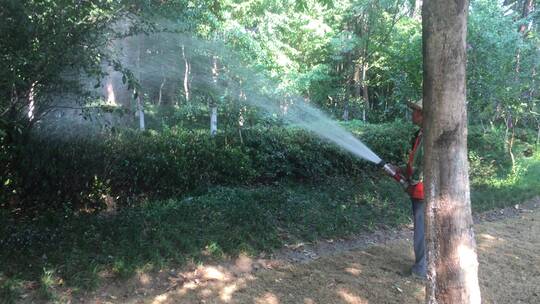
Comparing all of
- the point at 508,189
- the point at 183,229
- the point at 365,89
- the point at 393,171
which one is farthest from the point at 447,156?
the point at 365,89

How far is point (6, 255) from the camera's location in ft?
13.9

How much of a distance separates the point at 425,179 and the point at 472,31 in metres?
9.02

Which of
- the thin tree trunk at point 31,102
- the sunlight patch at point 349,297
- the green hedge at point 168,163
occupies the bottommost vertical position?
the sunlight patch at point 349,297

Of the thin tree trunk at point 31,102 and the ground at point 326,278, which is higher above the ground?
the thin tree trunk at point 31,102

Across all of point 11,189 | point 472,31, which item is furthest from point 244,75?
point 11,189

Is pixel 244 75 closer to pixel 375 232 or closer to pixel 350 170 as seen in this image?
pixel 350 170

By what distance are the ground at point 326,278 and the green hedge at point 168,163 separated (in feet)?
5.52

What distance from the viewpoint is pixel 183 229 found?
5.32 m

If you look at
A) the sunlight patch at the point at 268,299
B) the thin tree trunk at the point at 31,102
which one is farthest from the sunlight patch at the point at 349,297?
the thin tree trunk at the point at 31,102

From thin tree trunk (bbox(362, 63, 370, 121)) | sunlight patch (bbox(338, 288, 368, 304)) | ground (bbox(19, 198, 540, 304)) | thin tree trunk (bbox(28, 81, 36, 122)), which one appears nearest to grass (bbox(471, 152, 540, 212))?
ground (bbox(19, 198, 540, 304))

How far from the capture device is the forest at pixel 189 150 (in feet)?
13.8

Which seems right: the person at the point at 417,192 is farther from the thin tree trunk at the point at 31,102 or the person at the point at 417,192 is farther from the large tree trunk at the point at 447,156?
the thin tree trunk at the point at 31,102

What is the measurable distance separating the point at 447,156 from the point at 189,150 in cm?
454

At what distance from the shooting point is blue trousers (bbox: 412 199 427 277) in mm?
4805
